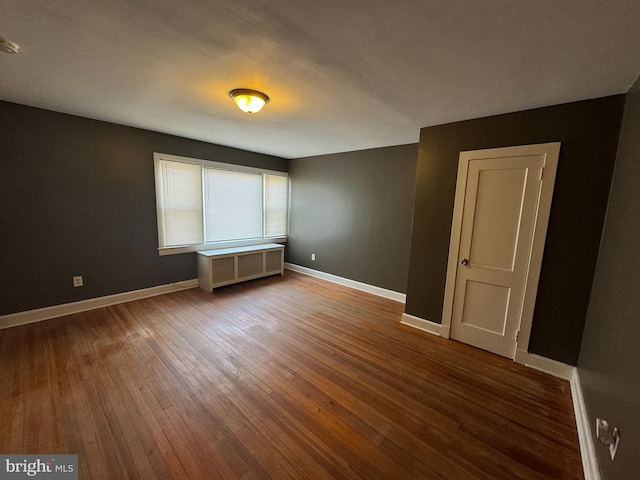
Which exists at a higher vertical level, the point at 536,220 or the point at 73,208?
the point at 536,220

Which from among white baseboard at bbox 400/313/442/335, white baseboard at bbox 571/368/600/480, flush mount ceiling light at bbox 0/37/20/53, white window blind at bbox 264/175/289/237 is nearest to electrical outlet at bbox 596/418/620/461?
white baseboard at bbox 571/368/600/480

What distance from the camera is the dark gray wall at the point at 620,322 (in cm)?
111

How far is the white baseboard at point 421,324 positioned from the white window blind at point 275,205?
3.27 m

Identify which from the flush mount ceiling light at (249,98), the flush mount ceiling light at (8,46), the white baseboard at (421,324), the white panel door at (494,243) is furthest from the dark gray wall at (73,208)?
the white panel door at (494,243)

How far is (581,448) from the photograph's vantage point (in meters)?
1.52

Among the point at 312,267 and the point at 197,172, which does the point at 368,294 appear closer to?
the point at 312,267

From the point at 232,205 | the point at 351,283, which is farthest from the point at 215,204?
the point at 351,283

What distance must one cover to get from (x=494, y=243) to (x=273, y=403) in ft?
8.14

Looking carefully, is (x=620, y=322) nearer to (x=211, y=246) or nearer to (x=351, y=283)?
(x=351, y=283)

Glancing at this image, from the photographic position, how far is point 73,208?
2965 millimetres

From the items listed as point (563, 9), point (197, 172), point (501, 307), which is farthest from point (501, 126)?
point (197, 172)

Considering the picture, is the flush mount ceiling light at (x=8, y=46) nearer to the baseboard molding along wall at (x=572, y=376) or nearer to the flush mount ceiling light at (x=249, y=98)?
the flush mount ceiling light at (x=249, y=98)

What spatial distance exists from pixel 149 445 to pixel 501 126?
3701 mm

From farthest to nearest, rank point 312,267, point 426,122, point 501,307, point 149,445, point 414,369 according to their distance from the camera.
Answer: point 312,267 < point 426,122 < point 501,307 < point 414,369 < point 149,445
